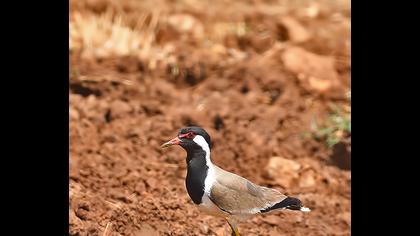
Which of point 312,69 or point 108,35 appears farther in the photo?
point 108,35

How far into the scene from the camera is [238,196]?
4.11 m

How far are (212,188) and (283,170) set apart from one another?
6.93ft

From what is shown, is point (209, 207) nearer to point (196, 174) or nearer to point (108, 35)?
point (196, 174)

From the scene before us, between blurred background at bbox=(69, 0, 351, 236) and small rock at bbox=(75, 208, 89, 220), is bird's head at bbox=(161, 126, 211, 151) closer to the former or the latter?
blurred background at bbox=(69, 0, 351, 236)

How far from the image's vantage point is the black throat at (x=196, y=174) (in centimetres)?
400

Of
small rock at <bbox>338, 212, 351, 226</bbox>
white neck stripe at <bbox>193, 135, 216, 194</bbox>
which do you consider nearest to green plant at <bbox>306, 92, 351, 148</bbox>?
small rock at <bbox>338, 212, 351, 226</bbox>

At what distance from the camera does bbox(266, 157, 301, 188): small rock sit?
5977mm

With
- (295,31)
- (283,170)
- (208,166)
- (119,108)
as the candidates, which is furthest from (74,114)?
(295,31)

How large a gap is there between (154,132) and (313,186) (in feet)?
3.96

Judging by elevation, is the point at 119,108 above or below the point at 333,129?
above

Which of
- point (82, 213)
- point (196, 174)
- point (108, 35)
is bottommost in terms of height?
point (82, 213)

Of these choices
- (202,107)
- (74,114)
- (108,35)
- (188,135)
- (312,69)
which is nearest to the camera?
(188,135)

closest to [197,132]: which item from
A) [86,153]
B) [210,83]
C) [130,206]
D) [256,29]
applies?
[130,206]
